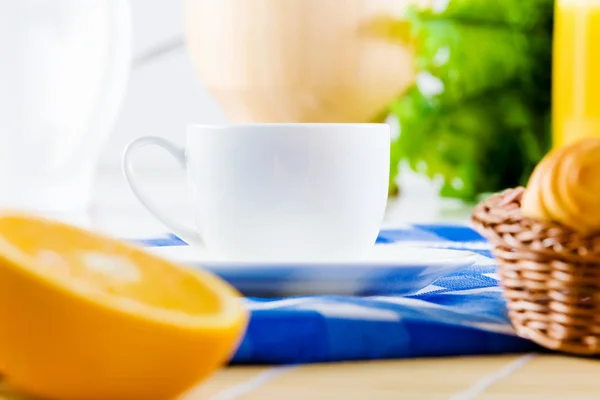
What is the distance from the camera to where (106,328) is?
363 mm

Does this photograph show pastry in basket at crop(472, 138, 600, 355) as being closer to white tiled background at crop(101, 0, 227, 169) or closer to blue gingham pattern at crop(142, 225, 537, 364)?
blue gingham pattern at crop(142, 225, 537, 364)

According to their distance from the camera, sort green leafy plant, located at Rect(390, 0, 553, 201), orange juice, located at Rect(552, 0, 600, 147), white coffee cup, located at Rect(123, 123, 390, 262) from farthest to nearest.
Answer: green leafy plant, located at Rect(390, 0, 553, 201) → orange juice, located at Rect(552, 0, 600, 147) → white coffee cup, located at Rect(123, 123, 390, 262)

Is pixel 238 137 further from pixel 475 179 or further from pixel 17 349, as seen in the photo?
pixel 475 179

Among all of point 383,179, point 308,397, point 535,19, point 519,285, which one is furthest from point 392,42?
point 308,397

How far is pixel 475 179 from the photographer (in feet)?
4.22

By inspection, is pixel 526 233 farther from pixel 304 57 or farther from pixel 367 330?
pixel 304 57

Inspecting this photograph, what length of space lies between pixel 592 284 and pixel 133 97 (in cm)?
146

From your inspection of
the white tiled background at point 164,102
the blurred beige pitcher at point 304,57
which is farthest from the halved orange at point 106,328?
the white tiled background at point 164,102

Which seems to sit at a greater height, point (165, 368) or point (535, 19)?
point (535, 19)

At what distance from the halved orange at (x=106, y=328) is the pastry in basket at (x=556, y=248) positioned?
0.50ft

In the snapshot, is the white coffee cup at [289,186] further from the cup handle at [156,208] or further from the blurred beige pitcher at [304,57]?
the blurred beige pitcher at [304,57]

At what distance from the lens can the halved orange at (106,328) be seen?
14.3 inches

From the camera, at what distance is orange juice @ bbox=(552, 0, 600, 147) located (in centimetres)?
104

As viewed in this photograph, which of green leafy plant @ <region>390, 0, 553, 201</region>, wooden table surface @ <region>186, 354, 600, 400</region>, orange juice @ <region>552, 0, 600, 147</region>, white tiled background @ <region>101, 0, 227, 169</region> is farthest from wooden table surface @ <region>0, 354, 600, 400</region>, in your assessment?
white tiled background @ <region>101, 0, 227, 169</region>
